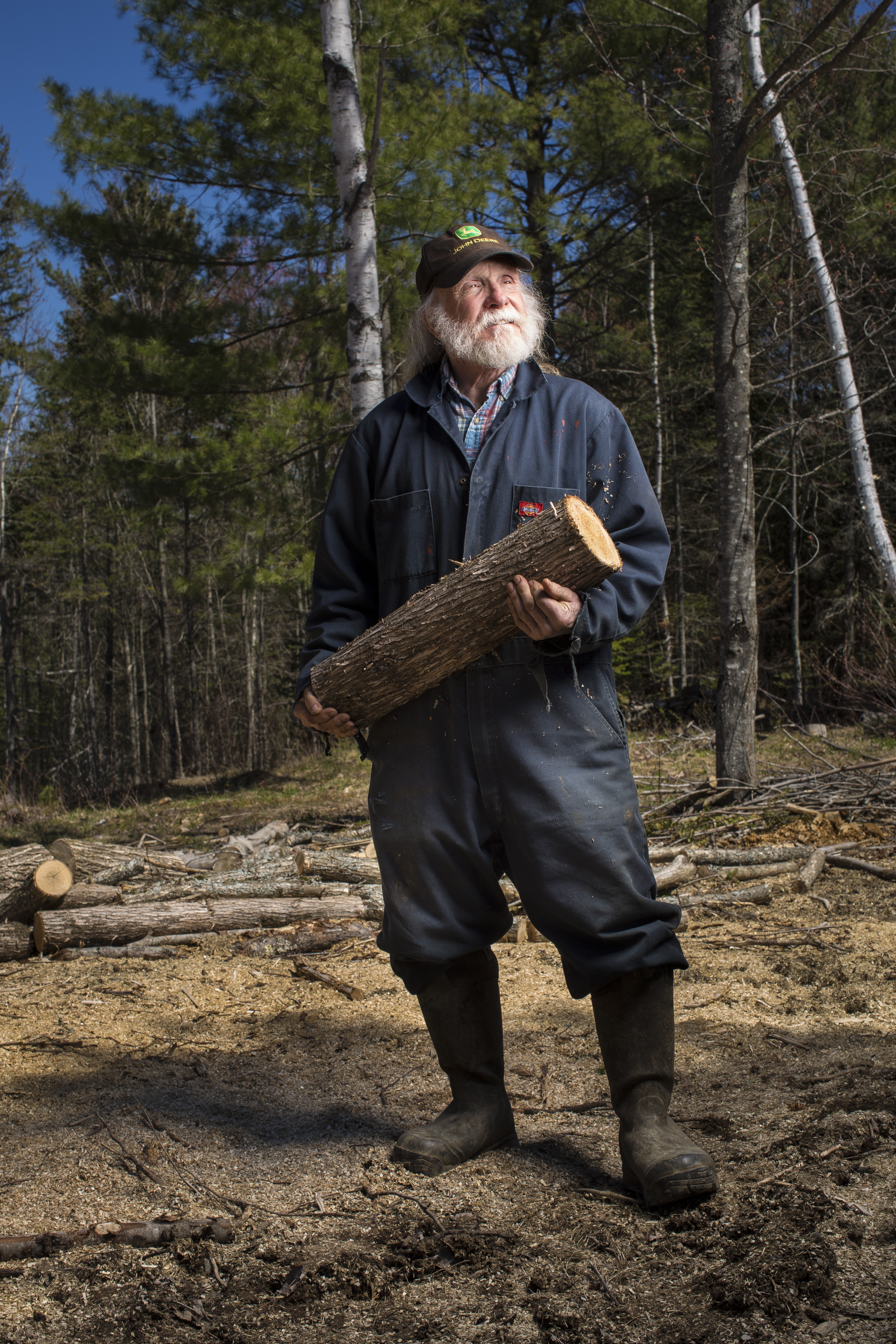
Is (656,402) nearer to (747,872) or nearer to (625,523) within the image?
(747,872)

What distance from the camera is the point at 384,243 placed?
9.45 meters

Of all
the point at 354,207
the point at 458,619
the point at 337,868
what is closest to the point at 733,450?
the point at 354,207

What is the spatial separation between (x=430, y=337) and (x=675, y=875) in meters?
3.48

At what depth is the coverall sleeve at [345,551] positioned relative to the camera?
8.20ft

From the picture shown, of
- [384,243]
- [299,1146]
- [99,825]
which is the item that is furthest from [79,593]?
[299,1146]

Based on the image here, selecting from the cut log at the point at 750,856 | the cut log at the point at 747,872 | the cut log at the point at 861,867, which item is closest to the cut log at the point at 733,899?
the cut log at the point at 747,872

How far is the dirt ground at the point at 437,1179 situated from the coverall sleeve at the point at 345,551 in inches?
48.3

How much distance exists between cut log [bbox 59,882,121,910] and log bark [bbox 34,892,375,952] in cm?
12

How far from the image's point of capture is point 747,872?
520 centimetres

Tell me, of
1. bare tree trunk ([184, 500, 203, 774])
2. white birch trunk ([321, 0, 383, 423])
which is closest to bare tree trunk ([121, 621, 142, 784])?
bare tree trunk ([184, 500, 203, 774])

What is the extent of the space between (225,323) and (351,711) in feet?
28.0

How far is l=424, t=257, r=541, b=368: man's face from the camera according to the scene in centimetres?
239

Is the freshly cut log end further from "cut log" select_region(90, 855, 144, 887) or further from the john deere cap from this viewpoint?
the john deere cap

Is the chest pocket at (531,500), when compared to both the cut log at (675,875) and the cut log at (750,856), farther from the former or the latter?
the cut log at (750,856)
